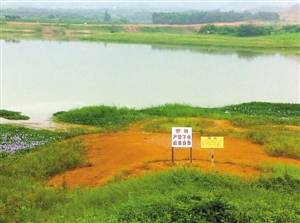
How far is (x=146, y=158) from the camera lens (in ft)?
28.4

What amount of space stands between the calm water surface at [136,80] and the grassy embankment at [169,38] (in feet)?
32.4

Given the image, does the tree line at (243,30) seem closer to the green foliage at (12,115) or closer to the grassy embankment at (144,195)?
the green foliage at (12,115)

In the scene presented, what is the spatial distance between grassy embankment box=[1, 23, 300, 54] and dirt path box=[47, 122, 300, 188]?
3183 centimetres

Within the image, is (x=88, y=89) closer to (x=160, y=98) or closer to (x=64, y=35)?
(x=160, y=98)

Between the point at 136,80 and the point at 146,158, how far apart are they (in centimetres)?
1411

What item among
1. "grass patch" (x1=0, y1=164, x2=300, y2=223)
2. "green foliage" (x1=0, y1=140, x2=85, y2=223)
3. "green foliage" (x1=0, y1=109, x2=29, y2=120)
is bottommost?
"green foliage" (x1=0, y1=109, x2=29, y2=120)

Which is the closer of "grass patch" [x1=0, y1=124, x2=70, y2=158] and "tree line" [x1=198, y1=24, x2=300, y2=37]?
"grass patch" [x1=0, y1=124, x2=70, y2=158]

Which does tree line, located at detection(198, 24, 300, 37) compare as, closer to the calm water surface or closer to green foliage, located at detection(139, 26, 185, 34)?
green foliage, located at detection(139, 26, 185, 34)

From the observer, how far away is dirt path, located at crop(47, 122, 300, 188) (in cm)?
788

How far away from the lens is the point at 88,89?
67.2 feet

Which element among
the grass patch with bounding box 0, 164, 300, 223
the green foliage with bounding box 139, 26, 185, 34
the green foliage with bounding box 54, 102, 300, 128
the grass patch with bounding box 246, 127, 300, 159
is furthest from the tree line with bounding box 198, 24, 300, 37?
the grass patch with bounding box 0, 164, 300, 223

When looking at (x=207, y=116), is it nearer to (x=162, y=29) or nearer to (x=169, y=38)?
(x=169, y=38)

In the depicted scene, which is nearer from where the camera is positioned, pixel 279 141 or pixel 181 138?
pixel 181 138

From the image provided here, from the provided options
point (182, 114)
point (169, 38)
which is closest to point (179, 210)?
point (182, 114)
